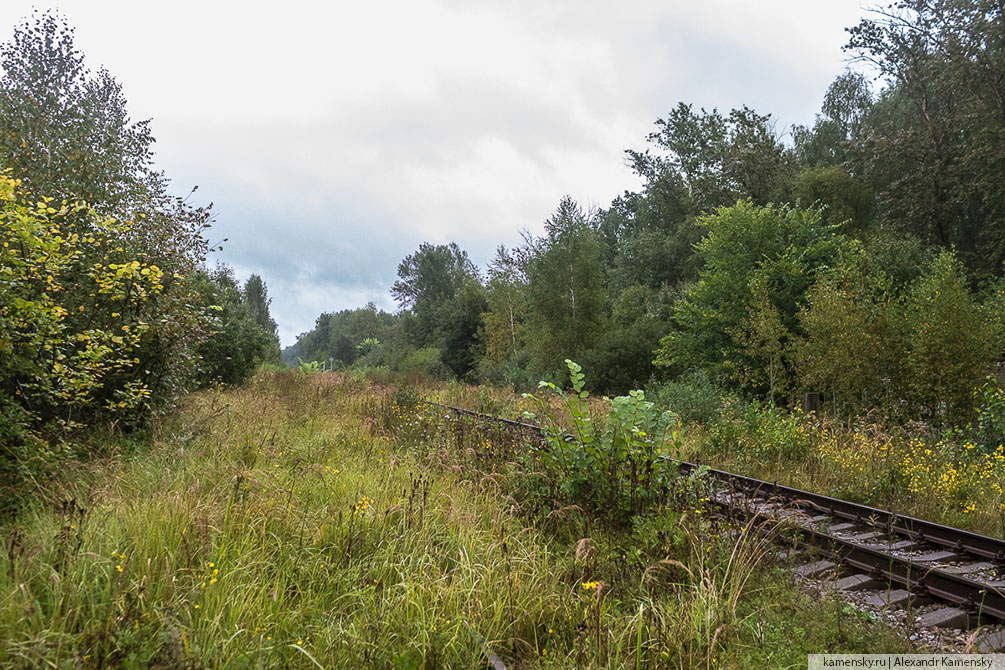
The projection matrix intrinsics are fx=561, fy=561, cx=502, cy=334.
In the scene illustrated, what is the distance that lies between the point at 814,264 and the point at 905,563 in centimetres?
1641

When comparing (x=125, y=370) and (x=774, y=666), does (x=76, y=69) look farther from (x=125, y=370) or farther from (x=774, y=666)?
(x=774, y=666)

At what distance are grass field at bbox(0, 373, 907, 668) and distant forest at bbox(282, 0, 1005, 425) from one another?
30.6ft

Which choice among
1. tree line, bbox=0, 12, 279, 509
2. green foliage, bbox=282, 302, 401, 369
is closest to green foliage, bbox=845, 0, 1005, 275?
tree line, bbox=0, 12, 279, 509

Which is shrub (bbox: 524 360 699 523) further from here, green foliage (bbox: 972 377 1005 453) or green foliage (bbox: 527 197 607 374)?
green foliage (bbox: 527 197 607 374)

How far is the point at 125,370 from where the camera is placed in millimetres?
7766

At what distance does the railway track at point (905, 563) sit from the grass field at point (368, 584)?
660mm

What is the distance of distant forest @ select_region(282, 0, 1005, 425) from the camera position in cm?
1181

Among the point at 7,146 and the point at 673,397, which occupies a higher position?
the point at 7,146

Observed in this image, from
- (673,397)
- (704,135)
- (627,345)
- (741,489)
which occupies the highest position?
(704,135)

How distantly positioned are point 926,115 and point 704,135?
14850mm

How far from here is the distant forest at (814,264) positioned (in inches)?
465

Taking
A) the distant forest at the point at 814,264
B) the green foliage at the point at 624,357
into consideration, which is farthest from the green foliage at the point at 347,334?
the green foliage at the point at 624,357

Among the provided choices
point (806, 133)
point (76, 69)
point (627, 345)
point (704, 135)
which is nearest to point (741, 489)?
point (627, 345)

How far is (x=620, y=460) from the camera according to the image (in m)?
5.27
